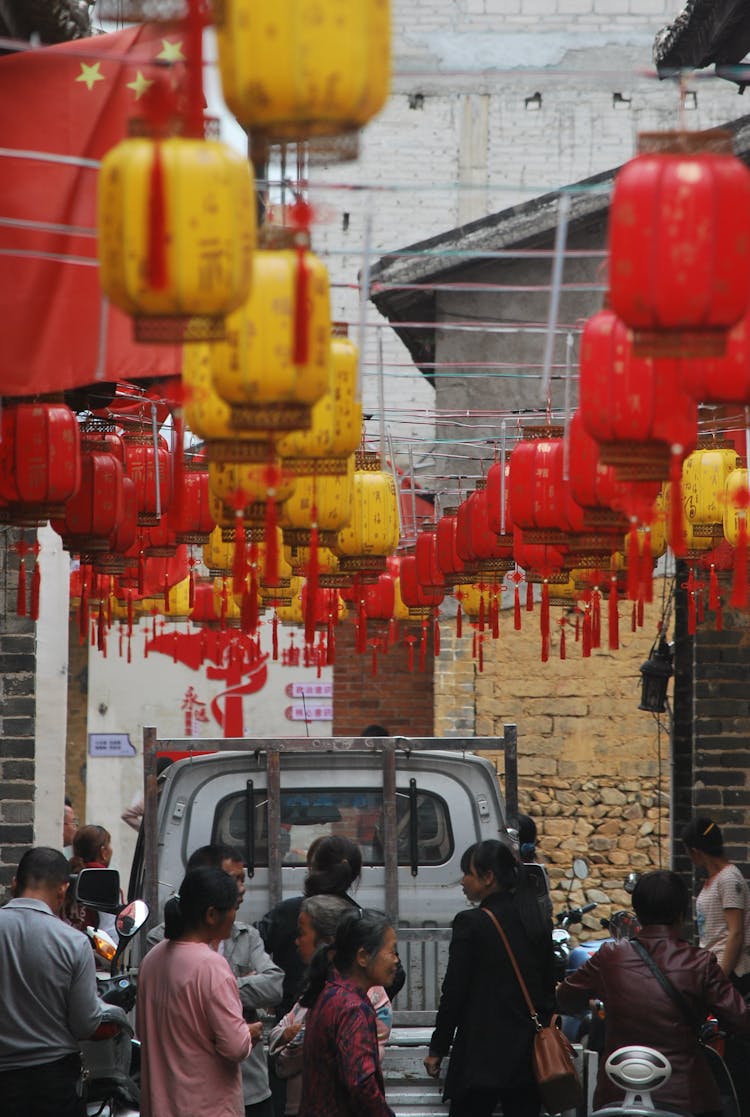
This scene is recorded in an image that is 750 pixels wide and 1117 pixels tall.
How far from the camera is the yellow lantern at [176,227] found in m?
4.52

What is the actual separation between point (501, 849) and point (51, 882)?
1.84 meters

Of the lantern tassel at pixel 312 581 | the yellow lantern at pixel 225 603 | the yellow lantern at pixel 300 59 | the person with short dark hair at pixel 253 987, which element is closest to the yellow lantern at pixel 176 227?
the yellow lantern at pixel 300 59

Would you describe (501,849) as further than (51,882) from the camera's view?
Yes

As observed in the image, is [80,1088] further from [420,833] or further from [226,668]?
[226,668]

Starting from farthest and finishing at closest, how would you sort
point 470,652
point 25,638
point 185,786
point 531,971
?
point 470,652 < point 25,638 < point 185,786 < point 531,971

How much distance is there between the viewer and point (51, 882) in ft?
23.7

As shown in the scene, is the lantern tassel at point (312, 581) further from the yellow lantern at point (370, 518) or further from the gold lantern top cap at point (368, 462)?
the gold lantern top cap at point (368, 462)

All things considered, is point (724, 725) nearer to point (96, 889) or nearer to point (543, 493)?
point (543, 493)

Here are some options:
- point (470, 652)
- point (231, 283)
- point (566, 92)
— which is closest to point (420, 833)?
point (231, 283)

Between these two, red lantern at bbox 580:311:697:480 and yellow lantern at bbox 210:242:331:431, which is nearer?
yellow lantern at bbox 210:242:331:431

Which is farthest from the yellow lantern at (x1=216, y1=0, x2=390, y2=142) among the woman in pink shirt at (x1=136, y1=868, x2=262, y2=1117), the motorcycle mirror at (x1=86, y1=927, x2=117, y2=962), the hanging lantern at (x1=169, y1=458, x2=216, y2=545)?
the hanging lantern at (x1=169, y1=458, x2=216, y2=545)

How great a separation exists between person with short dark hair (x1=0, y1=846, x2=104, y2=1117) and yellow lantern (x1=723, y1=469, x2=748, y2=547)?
13.3 feet

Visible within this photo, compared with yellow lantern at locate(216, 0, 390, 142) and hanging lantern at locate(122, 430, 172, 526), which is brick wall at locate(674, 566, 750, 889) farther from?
yellow lantern at locate(216, 0, 390, 142)

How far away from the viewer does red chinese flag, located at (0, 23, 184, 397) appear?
7.16 metres
